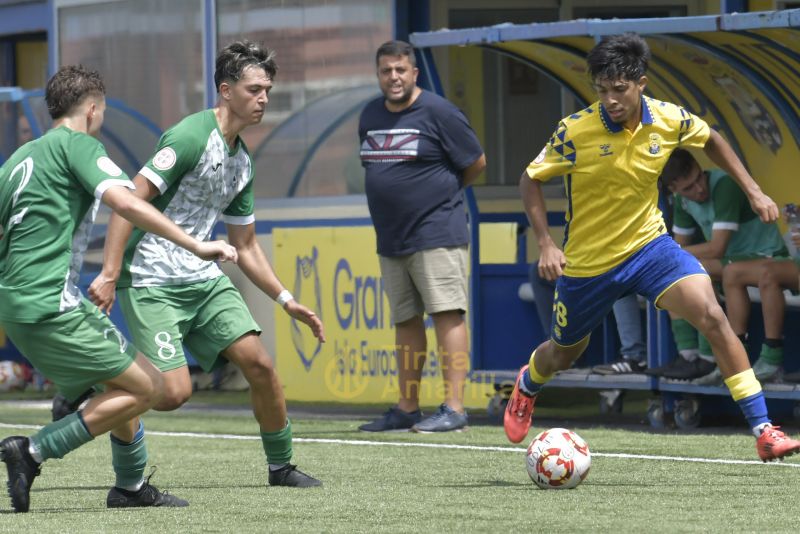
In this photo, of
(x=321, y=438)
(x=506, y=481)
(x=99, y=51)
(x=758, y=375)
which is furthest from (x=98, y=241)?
(x=506, y=481)

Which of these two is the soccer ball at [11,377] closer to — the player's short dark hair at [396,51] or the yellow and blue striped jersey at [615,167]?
the player's short dark hair at [396,51]

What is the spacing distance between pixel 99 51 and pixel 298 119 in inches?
103

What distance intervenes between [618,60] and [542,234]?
2.92ft

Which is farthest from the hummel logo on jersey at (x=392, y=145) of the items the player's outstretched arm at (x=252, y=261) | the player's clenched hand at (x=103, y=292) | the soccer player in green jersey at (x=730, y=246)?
the player's clenched hand at (x=103, y=292)

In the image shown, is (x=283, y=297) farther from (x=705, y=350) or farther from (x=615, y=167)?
(x=705, y=350)

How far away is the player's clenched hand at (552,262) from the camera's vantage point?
8.08 meters

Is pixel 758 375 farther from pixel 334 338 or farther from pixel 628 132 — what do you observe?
pixel 334 338

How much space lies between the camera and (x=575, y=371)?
1139 cm

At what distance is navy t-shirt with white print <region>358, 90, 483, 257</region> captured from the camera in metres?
10.7

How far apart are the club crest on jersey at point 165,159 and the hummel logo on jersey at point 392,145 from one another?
330 cm

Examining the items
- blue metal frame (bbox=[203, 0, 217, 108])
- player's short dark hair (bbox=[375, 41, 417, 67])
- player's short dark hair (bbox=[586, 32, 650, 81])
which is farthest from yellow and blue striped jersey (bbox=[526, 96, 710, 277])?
blue metal frame (bbox=[203, 0, 217, 108])

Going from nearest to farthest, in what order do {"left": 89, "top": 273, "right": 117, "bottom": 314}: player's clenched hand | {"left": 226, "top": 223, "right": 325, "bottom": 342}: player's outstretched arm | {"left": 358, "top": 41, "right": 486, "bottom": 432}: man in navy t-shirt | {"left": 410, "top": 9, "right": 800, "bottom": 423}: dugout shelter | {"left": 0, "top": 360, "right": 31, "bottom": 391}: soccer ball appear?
{"left": 89, "top": 273, "right": 117, "bottom": 314}: player's clenched hand, {"left": 226, "top": 223, "right": 325, "bottom": 342}: player's outstretched arm, {"left": 410, "top": 9, "right": 800, "bottom": 423}: dugout shelter, {"left": 358, "top": 41, "right": 486, "bottom": 432}: man in navy t-shirt, {"left": 0, "top": 360, "right": 31, "bottom": 391}: soccer ball

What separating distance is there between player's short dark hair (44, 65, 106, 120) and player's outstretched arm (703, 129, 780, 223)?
9.61 ft

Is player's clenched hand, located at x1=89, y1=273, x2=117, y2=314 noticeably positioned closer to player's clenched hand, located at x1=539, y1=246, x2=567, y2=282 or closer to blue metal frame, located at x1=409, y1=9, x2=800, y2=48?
player's clenched hand, located at x1=539, y1=246, x2=567, y2=282
